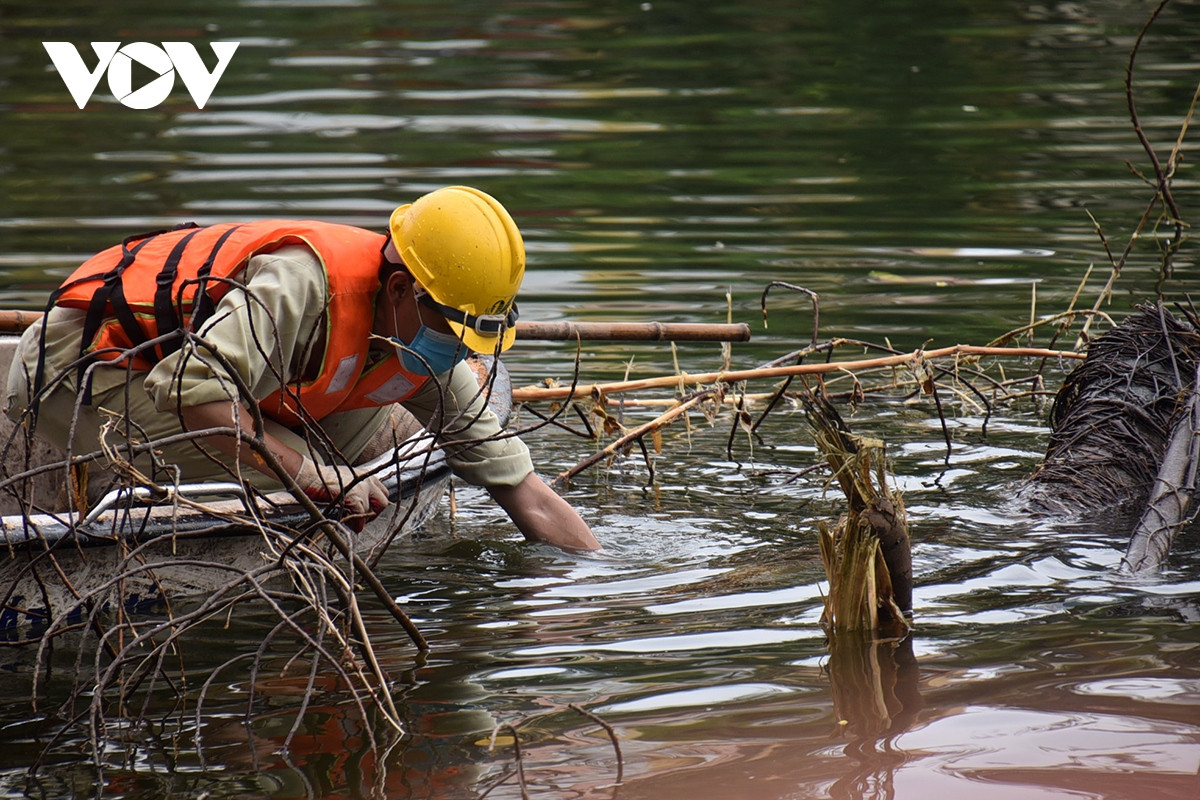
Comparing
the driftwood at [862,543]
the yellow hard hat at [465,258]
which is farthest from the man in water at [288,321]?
the driftwood at [862,543]

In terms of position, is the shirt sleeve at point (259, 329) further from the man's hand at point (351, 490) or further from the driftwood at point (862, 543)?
the driftwood at point (862, 543)

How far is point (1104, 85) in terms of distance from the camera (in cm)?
1534

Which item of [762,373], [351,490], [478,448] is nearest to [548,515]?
[478,448]

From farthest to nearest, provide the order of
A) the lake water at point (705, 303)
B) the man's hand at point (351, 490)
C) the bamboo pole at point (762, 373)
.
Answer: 1. the bamboo pole at point (762, 373)
2. the man's hand at point (351, 490)
3. the lake water at point (705, 303)

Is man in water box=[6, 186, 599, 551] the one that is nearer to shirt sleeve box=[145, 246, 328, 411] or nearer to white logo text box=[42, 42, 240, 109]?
shirt sleeve box=[145, 246, 328, 411]

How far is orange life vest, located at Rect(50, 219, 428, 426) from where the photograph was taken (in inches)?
Result: 176

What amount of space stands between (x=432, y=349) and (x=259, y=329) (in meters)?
0.53

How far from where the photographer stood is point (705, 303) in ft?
30.9

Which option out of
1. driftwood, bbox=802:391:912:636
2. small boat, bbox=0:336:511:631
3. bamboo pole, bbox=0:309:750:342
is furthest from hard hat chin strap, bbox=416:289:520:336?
bamboo pole, bbox=0:309:750:342

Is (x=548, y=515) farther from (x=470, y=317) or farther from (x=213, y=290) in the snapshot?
(x=213, y=290)

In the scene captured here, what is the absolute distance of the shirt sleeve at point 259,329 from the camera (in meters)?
4.26

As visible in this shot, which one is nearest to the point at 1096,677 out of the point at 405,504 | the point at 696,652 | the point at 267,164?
the point at 696,652

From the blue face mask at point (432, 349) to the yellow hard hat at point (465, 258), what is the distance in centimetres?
5

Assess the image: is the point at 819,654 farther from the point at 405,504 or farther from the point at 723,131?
the point at 723,131
